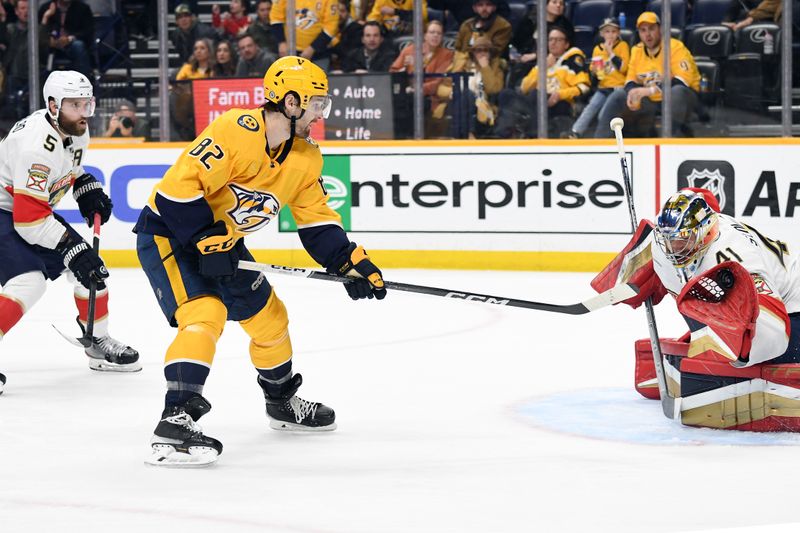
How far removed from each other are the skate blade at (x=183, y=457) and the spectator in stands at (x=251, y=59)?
5.58 m

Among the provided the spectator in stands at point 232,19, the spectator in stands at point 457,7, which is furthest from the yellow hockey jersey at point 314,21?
the spectator in stands at point 457,7

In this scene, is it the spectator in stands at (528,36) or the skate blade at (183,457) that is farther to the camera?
the spectator in stands at (528,36)

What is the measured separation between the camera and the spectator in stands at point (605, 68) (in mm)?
8172

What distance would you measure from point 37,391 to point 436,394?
140 centimetres

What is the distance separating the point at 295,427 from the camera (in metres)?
4.00

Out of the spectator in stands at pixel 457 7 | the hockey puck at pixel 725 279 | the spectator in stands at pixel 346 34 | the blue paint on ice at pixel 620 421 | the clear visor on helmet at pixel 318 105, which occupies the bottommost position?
the blue paint on ice at pixel 620 421

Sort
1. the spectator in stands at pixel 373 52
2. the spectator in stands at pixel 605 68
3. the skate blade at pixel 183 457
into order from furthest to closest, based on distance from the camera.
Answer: the spectator in stands at pixel 373 52
the spectator in stands at pixel 605 68
the skate blade at pixel 183 457

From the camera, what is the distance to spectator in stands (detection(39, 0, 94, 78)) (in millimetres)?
9109

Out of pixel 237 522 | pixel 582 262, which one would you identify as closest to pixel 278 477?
pixel 237 522

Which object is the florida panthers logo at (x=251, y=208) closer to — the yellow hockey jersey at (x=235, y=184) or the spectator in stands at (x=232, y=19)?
the yellow hockey jersey at (x=235, y=184)

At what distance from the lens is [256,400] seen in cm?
450

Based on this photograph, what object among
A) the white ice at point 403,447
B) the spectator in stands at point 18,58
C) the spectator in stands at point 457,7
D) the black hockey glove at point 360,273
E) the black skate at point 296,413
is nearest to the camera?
the white ice at point 403,447

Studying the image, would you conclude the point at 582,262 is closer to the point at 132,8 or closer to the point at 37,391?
the point at 132,8

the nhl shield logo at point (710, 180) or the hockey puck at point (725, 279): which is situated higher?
the hockey puck at point (725, 279)
